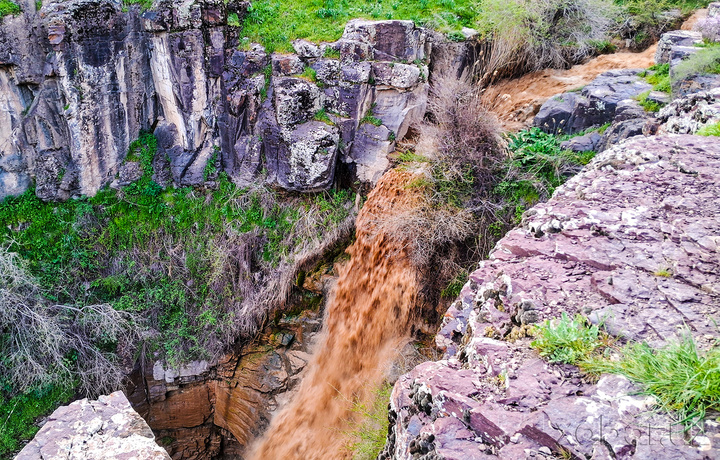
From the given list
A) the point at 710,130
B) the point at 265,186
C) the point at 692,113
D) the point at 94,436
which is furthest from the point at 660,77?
the point at 94,436

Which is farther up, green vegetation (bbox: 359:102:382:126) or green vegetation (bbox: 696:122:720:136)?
green vegetation (bbox: 696:122:720:136)

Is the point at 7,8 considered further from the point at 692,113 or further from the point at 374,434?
the point at 692,113

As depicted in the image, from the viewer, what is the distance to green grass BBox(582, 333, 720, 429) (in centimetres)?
226

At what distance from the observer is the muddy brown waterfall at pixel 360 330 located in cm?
794

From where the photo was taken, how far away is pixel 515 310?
332 cm

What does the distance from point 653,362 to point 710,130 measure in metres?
3.68

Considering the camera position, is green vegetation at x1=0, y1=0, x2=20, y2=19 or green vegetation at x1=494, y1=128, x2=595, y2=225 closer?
green vegetation at x1=494, y1=128, x2=595, y2=225

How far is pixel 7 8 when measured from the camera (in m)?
8.82

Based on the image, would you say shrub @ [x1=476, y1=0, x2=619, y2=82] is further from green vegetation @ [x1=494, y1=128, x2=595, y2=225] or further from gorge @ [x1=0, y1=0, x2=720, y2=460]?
green vegetation @ [x1=494, y1=128, x2=595, y2=225]

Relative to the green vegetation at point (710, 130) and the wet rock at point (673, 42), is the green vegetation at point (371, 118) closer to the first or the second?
the wet rock at point (673, 42)

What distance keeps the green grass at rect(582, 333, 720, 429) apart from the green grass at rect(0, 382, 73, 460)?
10.1 metres

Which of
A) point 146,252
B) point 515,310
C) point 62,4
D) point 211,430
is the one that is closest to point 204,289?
point 146,252

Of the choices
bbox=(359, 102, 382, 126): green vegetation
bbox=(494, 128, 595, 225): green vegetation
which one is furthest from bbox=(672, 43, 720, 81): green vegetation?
bbox=(359, 102, 382, 126): green vegetation

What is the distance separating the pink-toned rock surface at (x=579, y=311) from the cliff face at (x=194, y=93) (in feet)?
18.0
